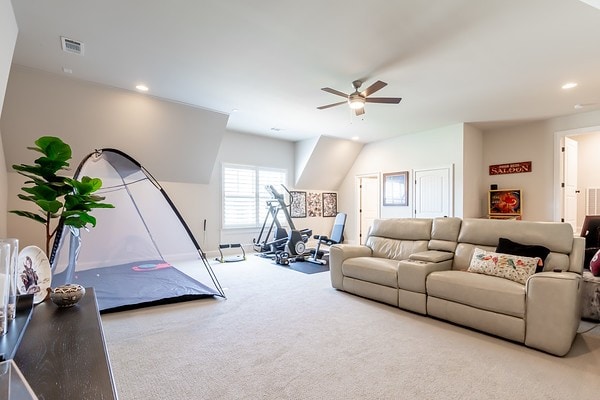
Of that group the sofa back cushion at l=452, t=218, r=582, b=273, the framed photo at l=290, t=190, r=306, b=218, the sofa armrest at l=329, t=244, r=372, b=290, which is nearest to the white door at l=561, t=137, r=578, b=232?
the sofa back cushion at l=452, t=218, r=582, b=273

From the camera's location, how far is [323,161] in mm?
8141

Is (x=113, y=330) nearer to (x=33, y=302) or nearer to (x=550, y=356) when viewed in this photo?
(x=33, y=302)

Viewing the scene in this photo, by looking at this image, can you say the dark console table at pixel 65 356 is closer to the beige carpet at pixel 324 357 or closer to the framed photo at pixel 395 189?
the beige carpet at pixel 324 357

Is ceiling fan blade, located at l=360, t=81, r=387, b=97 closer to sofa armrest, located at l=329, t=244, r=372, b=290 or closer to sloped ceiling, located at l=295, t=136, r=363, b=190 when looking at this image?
sofa armrest, located at l=329, t=244, r=372, b=290

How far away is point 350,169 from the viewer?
28.9 feet

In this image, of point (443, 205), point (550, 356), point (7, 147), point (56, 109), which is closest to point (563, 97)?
point (443, 205)

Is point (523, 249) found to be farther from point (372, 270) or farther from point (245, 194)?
point (245, 194)

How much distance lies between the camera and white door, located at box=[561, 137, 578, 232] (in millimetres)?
5664

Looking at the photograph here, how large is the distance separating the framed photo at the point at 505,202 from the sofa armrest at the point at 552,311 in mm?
4409

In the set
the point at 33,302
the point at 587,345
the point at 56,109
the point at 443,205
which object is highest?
the point at 56,109

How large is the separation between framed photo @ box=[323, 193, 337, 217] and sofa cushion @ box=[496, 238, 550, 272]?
232 inches

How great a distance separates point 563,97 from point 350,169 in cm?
495

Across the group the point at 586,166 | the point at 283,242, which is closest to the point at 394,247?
the point at 283,242

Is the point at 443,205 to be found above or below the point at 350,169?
below
